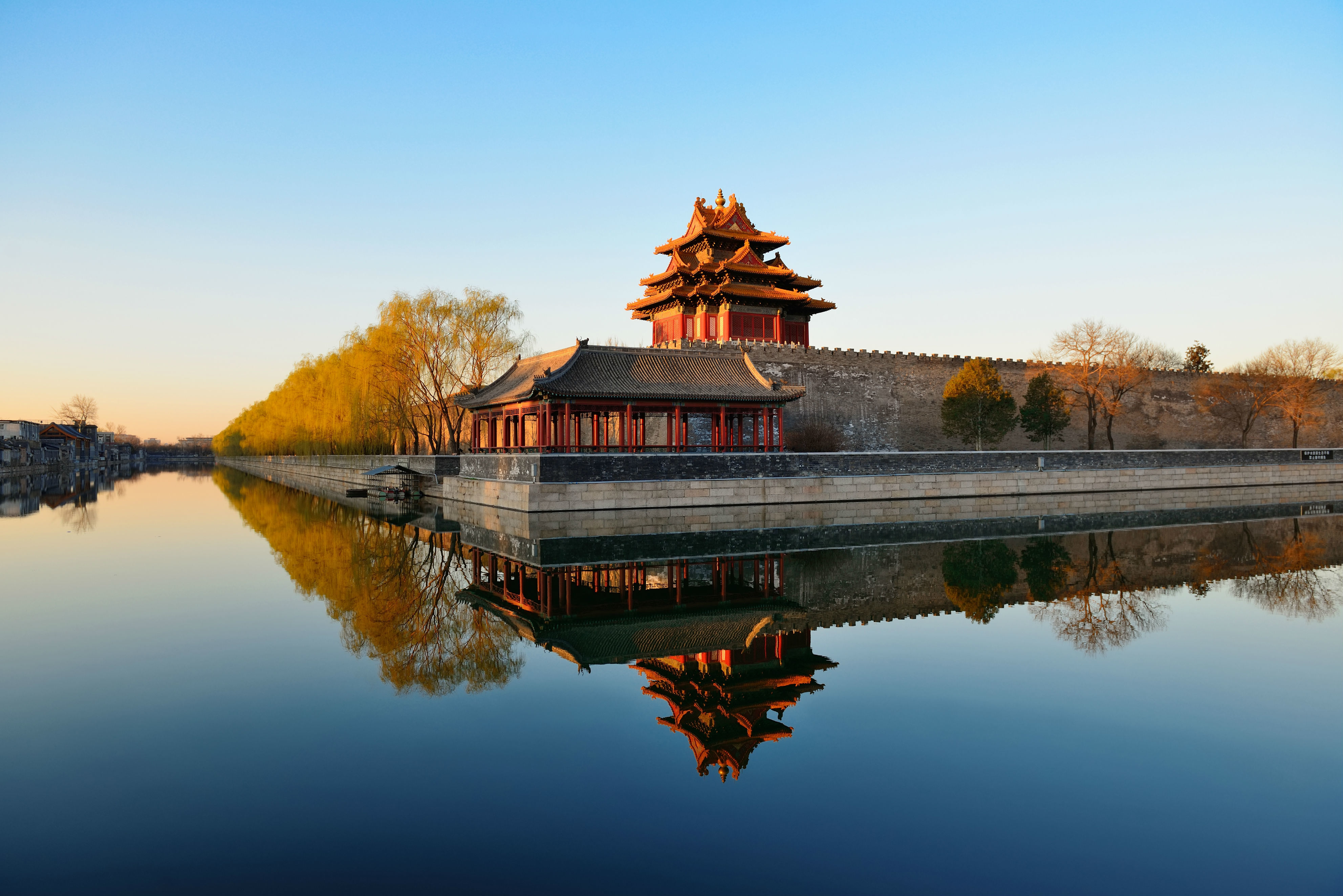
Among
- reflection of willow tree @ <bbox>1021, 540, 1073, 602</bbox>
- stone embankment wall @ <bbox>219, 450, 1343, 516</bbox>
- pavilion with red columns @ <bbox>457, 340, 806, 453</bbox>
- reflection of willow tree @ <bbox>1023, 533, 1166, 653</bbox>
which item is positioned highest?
pavilion with red columns @ <bbox>457, 340, 806, 453</bbox>

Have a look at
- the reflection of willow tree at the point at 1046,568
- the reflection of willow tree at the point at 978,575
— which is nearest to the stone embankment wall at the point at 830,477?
the reflection of willow tree at the point at 1046,568

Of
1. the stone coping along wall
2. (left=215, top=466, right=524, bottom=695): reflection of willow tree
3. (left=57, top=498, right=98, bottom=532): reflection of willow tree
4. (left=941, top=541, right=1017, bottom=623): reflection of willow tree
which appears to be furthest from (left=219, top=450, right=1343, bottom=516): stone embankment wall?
(left=57, top=498, right=98, bottom=532): reflection of willow tree

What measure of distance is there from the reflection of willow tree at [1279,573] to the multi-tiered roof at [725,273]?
18.9 m

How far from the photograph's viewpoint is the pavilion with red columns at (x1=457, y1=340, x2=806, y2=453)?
67.9 feet

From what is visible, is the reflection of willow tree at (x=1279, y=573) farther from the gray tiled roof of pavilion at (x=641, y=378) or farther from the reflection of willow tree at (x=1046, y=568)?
the gray tiled roof of pavilion at (x=641, y=378)

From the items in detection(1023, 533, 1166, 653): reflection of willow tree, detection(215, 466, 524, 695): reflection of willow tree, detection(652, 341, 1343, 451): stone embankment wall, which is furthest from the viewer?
detection(652, 341, 1343, 451): stone embankment wall

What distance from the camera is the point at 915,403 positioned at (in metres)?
31.5

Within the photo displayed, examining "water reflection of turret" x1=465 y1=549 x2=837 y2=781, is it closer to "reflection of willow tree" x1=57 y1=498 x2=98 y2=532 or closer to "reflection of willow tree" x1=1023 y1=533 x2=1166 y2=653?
"reflection of willow tree" x1=1023 y1=533 x2=1166 y2=653

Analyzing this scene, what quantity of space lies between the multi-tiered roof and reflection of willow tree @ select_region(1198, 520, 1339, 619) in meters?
18.9

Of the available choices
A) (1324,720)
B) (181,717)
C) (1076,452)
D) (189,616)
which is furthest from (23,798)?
(1076,452)

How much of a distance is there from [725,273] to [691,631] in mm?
23885

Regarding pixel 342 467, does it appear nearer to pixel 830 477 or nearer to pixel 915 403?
pixel 830 477

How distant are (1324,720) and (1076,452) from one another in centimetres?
2045

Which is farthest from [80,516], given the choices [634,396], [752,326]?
[752,326]
